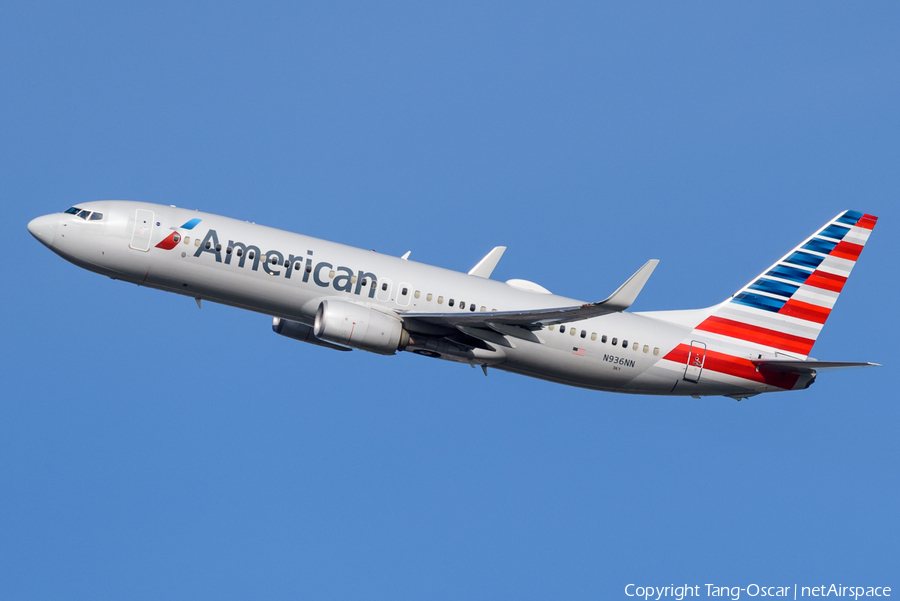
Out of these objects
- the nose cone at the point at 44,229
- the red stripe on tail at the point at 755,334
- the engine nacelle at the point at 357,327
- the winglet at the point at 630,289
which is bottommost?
the engine nacelle at the point at 357,327

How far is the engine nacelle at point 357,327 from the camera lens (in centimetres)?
4472

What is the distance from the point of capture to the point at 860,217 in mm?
55812

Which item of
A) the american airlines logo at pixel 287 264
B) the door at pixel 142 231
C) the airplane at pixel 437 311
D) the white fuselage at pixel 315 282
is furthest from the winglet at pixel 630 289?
the door at pixel 142 231

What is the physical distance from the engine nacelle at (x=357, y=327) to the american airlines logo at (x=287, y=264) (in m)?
1.06

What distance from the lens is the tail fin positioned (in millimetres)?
53562

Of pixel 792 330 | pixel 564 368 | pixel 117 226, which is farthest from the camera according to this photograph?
pixel 792 330

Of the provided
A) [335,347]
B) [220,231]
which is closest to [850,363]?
[335,347]

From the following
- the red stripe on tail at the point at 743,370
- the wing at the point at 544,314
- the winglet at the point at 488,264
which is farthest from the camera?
the winglet at the point at 488,264

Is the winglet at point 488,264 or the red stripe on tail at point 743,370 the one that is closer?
the red stripe on tail at point 743,370

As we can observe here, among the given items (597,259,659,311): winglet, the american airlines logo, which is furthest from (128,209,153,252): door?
(597,259,659,311): winglet

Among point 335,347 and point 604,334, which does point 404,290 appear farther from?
point 604,334

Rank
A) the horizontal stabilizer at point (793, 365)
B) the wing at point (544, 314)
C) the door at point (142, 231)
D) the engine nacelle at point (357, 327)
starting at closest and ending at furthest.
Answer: the wing at point (544, 314)
the engine nacelle at point (357, 327)
the door at point (142, 231)
the horizontal stabilizer at point (793, 365)

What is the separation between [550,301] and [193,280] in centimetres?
1697

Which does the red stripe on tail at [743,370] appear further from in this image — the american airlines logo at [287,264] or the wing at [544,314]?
the american airlines logo at [287,264]
